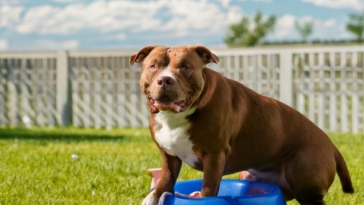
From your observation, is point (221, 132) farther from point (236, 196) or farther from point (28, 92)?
point (28, 92)

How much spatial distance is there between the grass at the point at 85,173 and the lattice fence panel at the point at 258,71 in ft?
11.8

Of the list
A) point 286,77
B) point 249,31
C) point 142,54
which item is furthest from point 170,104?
point 249,31

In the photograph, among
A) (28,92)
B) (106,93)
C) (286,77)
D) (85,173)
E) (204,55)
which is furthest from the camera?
(28,92)

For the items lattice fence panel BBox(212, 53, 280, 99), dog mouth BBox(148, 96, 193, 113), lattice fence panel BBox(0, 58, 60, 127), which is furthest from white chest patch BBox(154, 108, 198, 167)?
lattice fence panel BBox(0, 58, 60, 127)

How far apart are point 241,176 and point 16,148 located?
3.96 meters

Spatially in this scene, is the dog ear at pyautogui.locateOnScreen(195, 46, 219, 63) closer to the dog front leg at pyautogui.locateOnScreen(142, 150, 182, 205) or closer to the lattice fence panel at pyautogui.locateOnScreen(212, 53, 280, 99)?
the dog front leg at pyautogui.locateOnScreen(142, 150, 182, 205)

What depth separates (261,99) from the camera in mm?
3812

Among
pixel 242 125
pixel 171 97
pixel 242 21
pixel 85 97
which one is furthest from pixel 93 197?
pixel 242 21

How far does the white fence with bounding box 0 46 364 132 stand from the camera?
11266 millimetres

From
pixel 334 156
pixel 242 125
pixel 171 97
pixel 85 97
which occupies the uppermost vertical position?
pixel 171 97

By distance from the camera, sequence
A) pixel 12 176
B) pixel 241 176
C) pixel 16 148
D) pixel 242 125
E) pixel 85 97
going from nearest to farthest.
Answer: pixel 242 125, pixel 241 176, pixel 12 176, pixel 16 148, pixel 85 97

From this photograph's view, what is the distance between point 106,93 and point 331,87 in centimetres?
462

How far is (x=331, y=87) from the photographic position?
446 inches

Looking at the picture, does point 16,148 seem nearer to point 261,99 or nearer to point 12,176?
point 12,176
